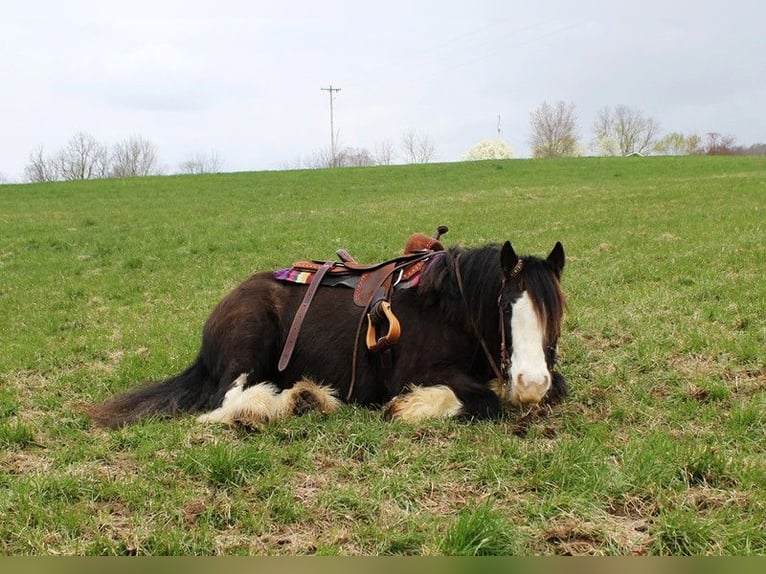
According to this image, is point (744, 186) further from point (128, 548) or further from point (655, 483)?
point (128, 548)

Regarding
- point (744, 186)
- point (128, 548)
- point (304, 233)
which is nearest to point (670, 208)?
point (744, 186)

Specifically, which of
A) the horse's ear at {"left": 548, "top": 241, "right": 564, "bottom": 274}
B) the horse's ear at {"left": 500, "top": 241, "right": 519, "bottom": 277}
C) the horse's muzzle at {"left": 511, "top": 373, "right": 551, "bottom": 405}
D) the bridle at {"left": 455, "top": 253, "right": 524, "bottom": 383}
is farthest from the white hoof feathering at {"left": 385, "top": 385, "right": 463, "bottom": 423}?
the horse's ear at {"left": 548, "top": 241, "right": 564, "bottom": 274}

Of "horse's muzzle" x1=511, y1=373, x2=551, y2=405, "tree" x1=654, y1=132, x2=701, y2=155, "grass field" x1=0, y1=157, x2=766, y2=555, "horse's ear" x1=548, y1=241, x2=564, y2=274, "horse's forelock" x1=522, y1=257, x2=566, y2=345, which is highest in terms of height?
"tree" x1=654, y1=132, x2=701, y2=155

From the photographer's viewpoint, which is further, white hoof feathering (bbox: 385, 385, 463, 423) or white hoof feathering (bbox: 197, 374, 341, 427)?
white hoof feathering (bbox: 197, 374, 341, 427)

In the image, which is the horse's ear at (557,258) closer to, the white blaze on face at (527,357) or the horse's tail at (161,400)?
the white blaze on face at (527,357)

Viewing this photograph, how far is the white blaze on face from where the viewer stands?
4191 millimetres

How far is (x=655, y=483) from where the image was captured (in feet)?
11.1

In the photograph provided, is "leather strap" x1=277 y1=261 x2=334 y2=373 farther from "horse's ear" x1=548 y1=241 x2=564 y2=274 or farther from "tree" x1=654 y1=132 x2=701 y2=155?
"tree" x1=654 y1=132 x2=701 y2=155

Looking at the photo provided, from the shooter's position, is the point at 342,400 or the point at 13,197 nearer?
the point at 342,400

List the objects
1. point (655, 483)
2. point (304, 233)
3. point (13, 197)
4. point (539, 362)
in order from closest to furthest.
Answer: point (655, 483)
point (539, 362)
point (304, 233)
point (13, 197)

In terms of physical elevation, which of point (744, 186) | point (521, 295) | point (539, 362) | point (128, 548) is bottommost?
point (128, 548)

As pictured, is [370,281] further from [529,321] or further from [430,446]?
[430,446]

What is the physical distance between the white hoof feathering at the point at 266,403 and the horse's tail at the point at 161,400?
0.35m

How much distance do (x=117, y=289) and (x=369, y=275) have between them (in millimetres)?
8034
